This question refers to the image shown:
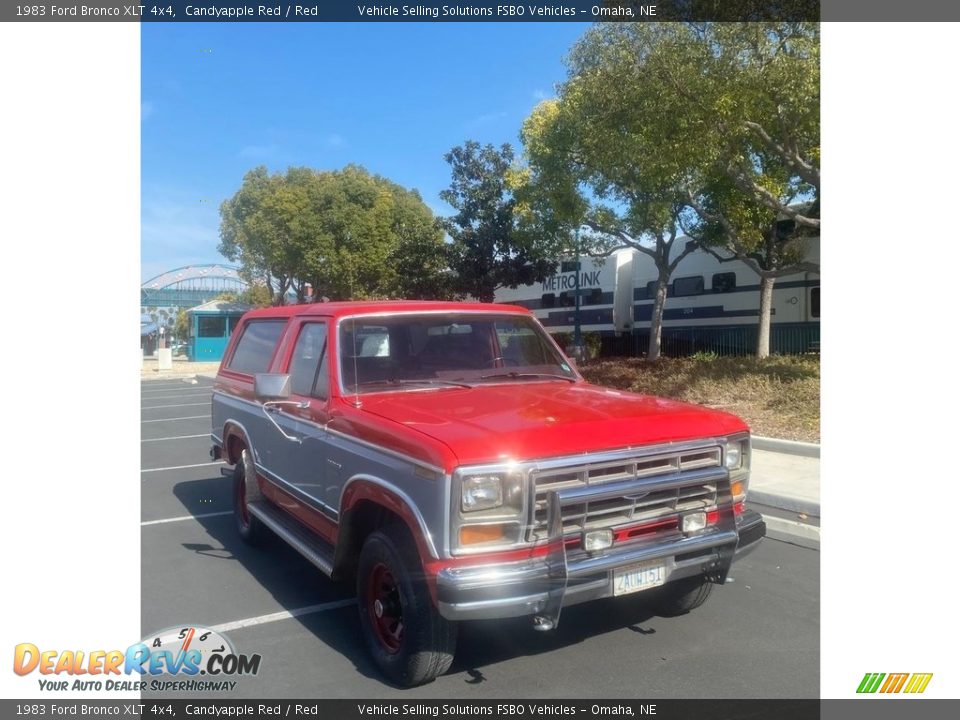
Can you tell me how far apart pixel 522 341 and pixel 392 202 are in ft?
82.0

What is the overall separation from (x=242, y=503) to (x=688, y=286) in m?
16.8

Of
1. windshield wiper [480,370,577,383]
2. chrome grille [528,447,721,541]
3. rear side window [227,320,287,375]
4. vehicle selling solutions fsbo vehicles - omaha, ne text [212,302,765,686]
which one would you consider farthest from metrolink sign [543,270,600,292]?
chrome grille [528,447,721,541]

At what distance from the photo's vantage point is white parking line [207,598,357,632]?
15.3 feet

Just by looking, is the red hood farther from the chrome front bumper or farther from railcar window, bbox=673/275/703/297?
railcar window, bbox=673/275/703/297

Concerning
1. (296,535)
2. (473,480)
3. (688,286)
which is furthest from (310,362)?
(688,286)

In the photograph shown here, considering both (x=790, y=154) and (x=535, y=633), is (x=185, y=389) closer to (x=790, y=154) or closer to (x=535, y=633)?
(x=790, y=154)

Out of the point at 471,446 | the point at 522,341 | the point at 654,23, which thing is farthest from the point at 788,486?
the point at 654,23

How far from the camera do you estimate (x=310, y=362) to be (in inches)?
204

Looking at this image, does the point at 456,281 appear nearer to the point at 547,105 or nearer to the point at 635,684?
the point at 547,105

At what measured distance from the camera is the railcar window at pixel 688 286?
812 inches

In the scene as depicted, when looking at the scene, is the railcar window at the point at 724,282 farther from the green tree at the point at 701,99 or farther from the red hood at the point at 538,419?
the red hood at the point at 538,419

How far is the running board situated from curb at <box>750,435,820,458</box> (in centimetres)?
665

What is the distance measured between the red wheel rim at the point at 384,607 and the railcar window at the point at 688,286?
1800 cm

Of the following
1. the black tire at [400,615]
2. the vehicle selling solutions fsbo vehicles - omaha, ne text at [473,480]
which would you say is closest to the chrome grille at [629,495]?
the vehicle selling solutions fsbo vehicles - omaha, ne text at [473,480]
